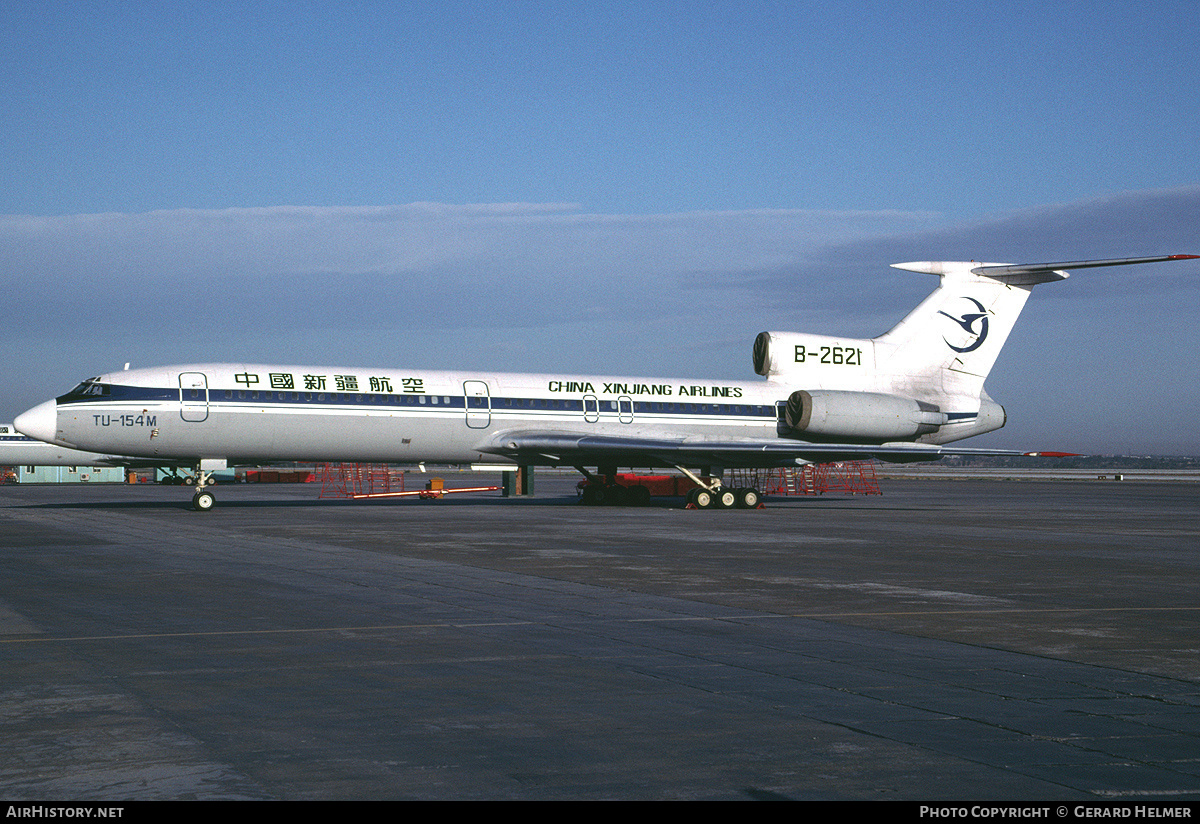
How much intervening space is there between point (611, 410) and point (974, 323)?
12483 mm

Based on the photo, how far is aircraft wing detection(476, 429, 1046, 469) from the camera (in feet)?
110

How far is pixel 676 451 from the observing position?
3419 centimetres

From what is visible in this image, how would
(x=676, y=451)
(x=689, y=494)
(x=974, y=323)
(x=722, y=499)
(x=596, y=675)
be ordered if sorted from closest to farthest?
1. (x=596, y=675)
2. (x=676, y=451)
3. (x=722, y=499)
4. (x=689, y=494)
5. (x=974, y=323)

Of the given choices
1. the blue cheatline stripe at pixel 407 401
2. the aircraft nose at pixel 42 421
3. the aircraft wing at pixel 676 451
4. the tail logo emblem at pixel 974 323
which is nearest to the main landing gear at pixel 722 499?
the aircraft wing at pixel 676 451

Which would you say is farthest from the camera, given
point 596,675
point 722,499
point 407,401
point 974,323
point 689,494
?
point 974,323

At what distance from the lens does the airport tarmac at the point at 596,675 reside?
212 inches

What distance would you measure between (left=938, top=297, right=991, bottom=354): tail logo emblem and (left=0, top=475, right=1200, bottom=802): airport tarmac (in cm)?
2054

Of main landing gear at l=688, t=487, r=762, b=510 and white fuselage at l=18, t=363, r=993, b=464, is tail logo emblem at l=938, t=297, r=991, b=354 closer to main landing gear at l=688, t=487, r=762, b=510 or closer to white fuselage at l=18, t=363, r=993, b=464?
white fuselage at l=18, t=363, r=993, b=464

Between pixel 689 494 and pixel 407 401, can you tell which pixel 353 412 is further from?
pixel 689 494

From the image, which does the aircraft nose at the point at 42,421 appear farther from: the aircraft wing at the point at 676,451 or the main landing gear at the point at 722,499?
the main landing gear at the point at 722,499

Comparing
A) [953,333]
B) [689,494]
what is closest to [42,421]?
[689,494]

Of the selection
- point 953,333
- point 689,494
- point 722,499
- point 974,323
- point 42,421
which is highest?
point 974,323

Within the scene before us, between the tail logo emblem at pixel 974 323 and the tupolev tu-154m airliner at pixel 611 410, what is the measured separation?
0.15 ft

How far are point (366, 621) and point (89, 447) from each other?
23.0 m
